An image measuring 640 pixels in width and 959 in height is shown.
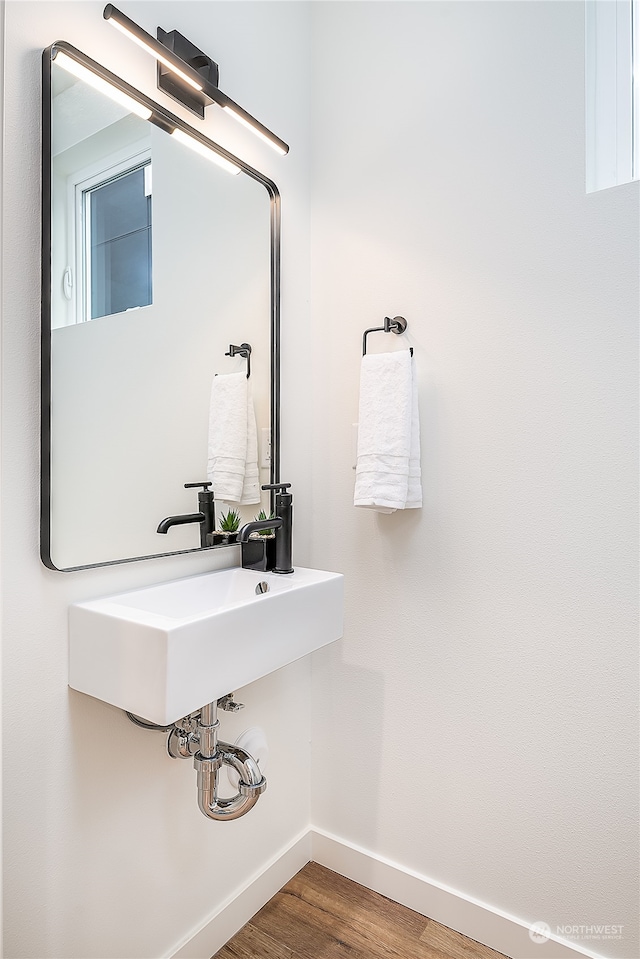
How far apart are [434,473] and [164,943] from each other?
1242mm

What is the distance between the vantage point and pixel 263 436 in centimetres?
154

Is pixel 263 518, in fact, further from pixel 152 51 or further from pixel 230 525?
pixel 152 51

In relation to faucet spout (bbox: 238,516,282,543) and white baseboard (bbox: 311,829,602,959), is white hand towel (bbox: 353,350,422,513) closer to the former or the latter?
faucet spout (bbox: 238,516,282,543)

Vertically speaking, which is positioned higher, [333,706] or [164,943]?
[333,706]

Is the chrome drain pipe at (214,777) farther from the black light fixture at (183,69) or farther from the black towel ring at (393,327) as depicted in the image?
the black light fixture at (183,69)

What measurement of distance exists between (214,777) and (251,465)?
731 millimetres

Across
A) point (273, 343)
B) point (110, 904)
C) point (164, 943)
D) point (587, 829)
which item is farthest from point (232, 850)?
point (273, 343)

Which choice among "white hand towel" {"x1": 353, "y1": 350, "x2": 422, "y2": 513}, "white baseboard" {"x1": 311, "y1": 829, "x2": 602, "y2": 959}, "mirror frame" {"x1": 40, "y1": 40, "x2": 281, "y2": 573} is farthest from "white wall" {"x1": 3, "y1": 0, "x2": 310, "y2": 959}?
"white hand towel" {"x1": 353, "y1": 350, "x2": 422, "y2": 513}

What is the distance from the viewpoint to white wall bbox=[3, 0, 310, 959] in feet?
3.24

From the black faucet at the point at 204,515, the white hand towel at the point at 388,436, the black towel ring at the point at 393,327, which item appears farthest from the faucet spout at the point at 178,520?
the black towel ring at the point at 393,327

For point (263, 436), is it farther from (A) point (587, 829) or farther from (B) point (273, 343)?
(A) point (587, 829)

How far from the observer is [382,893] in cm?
159

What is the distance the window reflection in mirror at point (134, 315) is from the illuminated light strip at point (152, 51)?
12 centimetres

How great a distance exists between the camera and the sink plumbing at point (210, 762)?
120 cm
